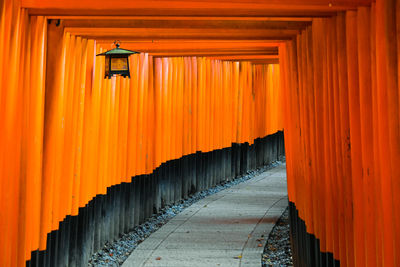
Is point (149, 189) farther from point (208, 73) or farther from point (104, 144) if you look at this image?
point (208, 73)

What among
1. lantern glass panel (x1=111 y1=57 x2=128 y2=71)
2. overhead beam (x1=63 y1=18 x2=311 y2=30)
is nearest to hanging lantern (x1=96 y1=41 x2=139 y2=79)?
lantern glass panel (x1=111 y1=57 x2=128 y2=71)

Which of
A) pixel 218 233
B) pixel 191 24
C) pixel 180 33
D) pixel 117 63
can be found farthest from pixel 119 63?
pixel 218 233

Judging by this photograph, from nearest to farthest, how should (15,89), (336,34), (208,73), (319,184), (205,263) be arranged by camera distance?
(15,89), (336,34), (319,184), (205,263), (208,73)

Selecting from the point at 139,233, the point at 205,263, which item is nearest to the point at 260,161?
the point at 139,233

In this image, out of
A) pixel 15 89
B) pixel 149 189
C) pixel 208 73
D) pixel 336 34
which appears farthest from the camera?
pixel 208 73

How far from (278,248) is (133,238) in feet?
8.63

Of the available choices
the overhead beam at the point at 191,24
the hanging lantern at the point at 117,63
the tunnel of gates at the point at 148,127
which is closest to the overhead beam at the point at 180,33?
the tunnel of gates at the point at 148,127

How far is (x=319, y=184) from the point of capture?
5738 mm

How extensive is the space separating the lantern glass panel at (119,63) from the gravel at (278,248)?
358 centimetres

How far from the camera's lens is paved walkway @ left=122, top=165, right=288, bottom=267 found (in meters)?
7.90

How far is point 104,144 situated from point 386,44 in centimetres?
542

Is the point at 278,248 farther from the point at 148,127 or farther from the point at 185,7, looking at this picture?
the point at 185,7

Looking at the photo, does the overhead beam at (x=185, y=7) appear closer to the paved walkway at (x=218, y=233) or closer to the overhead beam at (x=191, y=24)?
the overhead beam at (x=191, y=24)

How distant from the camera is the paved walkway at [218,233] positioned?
7.90 metres
